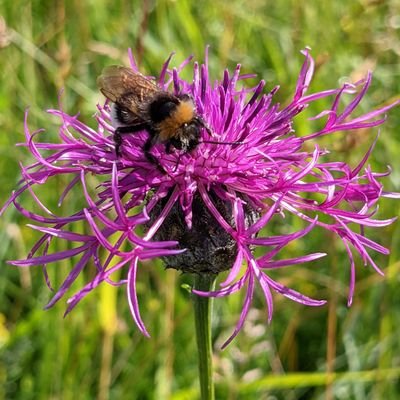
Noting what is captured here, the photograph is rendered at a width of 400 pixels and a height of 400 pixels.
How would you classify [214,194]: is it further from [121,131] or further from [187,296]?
[187,296]

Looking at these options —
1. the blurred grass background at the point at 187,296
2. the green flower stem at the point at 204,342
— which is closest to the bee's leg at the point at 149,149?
the green flower stem at the point at 204,342

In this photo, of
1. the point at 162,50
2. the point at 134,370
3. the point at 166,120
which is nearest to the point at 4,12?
the point at 162,50

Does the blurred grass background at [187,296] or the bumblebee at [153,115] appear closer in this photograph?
the bumblebee at [153,115]

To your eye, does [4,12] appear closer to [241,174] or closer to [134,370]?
[134,370]

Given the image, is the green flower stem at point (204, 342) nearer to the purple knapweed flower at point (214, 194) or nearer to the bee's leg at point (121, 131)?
the purple knapweed flower at point (214, 194)

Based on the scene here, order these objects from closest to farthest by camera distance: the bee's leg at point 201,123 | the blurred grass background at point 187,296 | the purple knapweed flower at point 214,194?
the purple knapweed flower at point 214,194, the bee's leg at point 201,123, the blurred grass background at point 187,296

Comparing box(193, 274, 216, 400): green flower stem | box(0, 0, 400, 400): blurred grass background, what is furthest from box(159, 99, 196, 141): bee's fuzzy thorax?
box(0, 0, 400, 400): blurred grass background

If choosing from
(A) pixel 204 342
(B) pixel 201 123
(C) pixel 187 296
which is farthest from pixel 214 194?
(C) pixel 187 296
